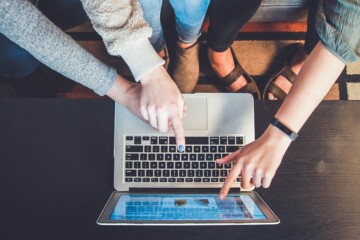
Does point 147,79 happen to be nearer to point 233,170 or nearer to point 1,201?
point 233,170

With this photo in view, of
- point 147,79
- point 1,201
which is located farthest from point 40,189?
point 147,79

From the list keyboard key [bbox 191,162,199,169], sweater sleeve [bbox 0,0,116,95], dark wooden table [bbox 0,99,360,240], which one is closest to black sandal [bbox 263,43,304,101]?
dark wooden table [bbox 0,99,360,240]

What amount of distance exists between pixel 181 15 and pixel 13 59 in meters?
0.42

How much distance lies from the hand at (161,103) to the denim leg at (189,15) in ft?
0.79

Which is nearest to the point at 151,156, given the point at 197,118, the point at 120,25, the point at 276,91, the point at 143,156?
the point at 143,156

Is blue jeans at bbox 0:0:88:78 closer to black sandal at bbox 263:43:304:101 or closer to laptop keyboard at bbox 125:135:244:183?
laptop keyboard at bbox 125:135:244:183

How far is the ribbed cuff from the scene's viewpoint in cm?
66

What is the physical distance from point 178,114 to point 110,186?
0.21 meters

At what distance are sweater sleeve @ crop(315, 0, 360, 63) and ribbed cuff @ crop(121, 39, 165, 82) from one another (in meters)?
0.31

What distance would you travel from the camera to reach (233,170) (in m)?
0.66

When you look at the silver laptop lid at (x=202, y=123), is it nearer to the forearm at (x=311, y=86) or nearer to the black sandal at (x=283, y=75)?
the forearm at (x=311, y=86)

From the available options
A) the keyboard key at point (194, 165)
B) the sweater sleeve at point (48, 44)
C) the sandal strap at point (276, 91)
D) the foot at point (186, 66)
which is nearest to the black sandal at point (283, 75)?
the sandal strap at point (276, 91)

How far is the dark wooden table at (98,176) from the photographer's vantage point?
2.28ft

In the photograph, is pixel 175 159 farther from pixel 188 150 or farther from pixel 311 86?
pixel 311 86
